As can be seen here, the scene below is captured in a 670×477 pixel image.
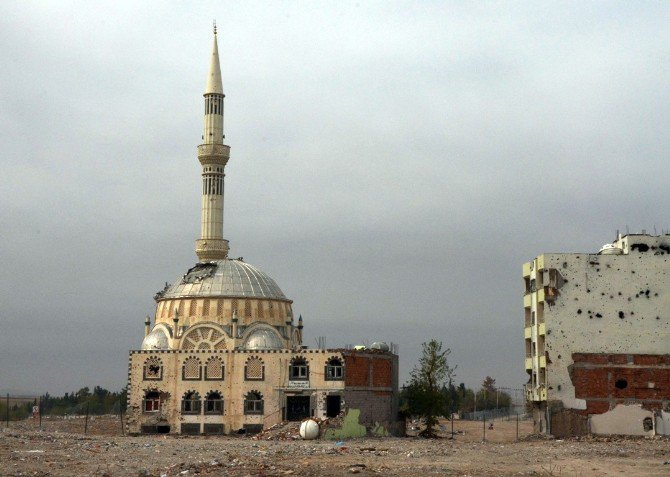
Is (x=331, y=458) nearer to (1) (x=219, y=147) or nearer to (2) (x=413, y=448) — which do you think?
(2) (x=413, y=448)

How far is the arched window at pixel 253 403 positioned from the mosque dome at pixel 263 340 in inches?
135

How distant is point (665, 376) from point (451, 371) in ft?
49.5

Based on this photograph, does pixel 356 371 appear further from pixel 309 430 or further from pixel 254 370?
pixel 309 430

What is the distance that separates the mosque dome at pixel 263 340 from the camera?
7581 centimetres

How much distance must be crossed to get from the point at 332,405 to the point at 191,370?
35.8 feet

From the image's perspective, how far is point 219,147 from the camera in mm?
87062

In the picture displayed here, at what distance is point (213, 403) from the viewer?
74500mm

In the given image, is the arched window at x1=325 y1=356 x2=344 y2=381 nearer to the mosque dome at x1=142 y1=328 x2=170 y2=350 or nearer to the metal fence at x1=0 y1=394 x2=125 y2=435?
the mosque dome at x1=142 y1=328 x2=170 y2=350

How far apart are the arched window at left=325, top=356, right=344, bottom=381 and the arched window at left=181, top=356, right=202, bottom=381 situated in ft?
31.7

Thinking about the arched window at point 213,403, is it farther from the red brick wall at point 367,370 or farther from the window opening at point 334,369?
the red brick wall at point 367,370

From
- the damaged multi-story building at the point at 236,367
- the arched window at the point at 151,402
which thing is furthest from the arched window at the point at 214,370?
the arched window at the point at 151,402

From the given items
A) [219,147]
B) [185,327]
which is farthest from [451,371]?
[219,147]

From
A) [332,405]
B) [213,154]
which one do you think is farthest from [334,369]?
[213,154]

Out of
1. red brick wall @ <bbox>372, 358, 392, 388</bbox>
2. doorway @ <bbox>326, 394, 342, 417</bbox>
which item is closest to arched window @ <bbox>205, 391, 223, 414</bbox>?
doorway @ <bbox>326, 394, 342, 417</bbox>
